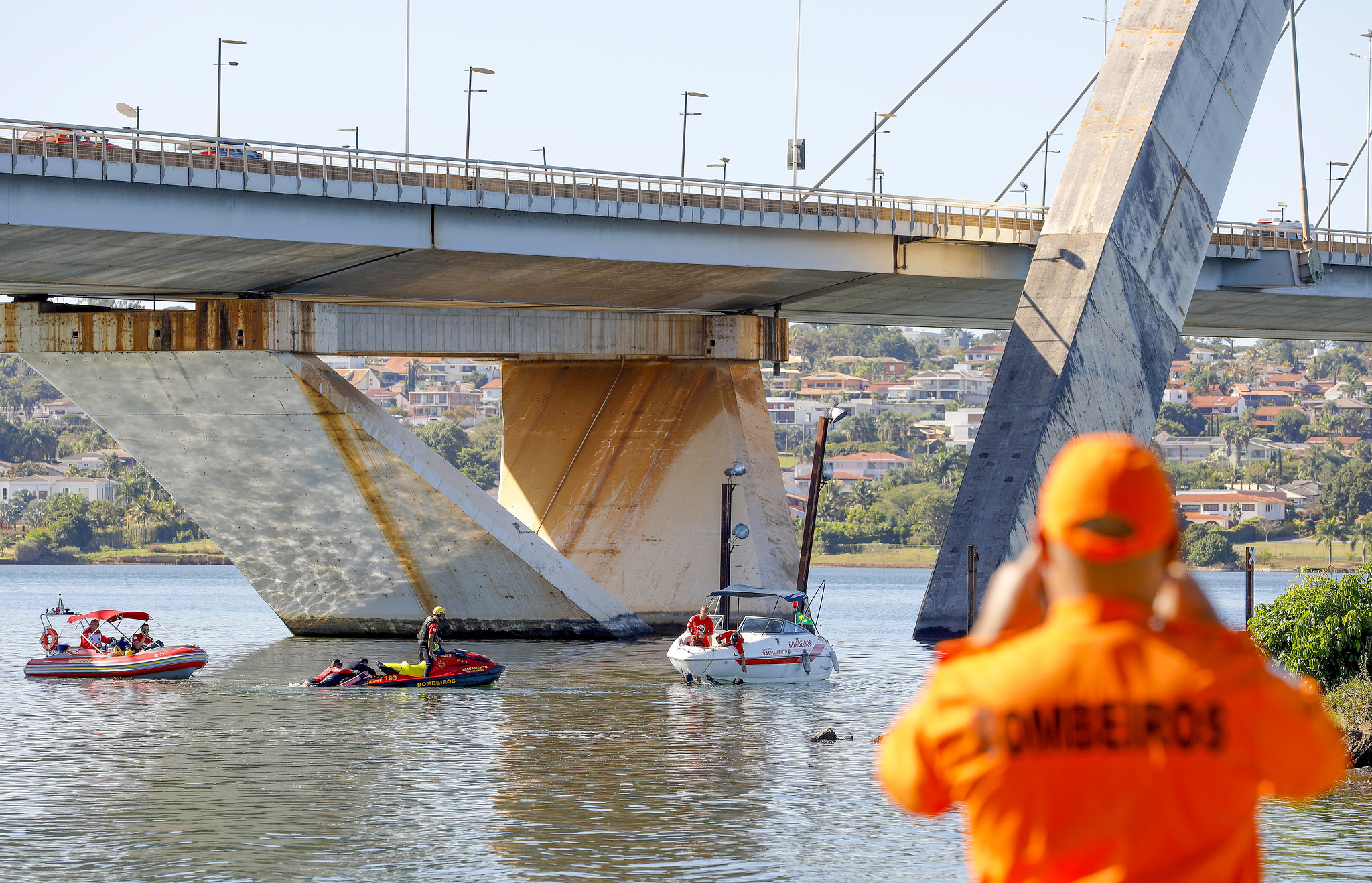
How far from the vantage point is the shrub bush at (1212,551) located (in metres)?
160

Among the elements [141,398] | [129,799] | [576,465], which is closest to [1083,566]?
[129,799]

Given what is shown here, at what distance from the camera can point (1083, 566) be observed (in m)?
3.75

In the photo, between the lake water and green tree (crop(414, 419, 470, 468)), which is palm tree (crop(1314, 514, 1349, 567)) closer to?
green tree (crop(414, 419, 470, 468))

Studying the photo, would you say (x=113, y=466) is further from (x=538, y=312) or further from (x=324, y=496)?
(x=324, y=496)

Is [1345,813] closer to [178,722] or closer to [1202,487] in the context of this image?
[178,722]

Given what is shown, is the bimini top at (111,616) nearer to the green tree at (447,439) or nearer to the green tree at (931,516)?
the green tree at (931,516)

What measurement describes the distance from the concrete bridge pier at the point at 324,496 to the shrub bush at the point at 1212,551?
118697mm

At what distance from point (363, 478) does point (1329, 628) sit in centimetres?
2769

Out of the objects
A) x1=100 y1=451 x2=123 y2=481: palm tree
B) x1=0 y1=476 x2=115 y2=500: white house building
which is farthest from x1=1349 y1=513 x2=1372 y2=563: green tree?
x1=0 y1=476 x2=115 y2=500: white house building

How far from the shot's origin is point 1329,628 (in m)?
26.2

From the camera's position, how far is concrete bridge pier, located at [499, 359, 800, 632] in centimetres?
5759

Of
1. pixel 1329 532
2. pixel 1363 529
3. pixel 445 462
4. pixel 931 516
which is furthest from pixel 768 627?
pixel 1363 529

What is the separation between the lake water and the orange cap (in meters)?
15.3

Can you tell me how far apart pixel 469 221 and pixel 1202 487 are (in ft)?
517
